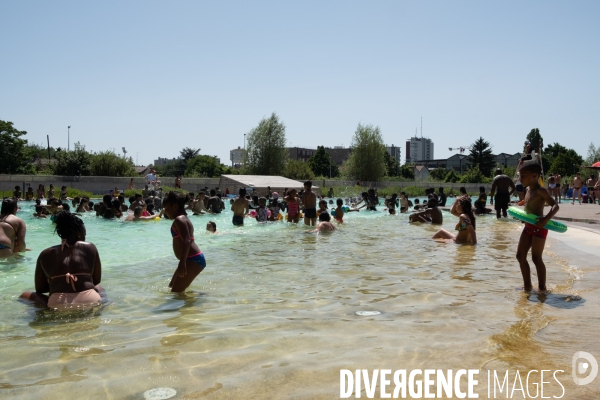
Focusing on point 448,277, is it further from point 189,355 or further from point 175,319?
point 189,355

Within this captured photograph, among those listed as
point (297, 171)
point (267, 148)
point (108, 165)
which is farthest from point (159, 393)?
point (297, 171)

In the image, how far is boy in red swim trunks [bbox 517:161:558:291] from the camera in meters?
6.20

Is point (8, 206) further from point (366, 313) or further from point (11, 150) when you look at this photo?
point (11, 150)

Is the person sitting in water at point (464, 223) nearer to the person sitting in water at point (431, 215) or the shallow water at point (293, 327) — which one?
the shallow water at point (293, 327)

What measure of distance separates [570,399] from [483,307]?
2.60 meters

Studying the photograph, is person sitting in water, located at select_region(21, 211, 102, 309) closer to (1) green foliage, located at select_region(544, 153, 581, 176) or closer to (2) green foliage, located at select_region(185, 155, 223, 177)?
(2) green foliage, located at select_region(185, 155, 223, 177)

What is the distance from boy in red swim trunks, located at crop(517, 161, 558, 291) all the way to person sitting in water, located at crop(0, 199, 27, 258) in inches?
310

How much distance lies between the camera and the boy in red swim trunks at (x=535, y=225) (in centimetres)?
620

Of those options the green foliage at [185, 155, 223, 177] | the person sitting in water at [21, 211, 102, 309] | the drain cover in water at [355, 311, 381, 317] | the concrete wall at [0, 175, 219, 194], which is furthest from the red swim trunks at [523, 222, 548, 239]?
the green foliage at [185, 155, 223, 177]

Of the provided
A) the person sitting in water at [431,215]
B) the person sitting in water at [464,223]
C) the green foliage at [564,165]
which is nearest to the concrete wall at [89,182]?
the person sitting in water at [431,215]

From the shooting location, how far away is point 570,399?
3117 millimetres

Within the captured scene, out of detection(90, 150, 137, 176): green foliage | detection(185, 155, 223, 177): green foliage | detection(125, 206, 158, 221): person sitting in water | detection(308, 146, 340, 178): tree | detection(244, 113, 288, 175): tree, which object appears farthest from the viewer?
detection(308, 146, 340, 178): tree

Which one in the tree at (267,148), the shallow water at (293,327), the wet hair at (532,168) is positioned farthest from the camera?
the tree at (267,148)

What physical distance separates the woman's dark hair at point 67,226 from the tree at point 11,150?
5079 cm
